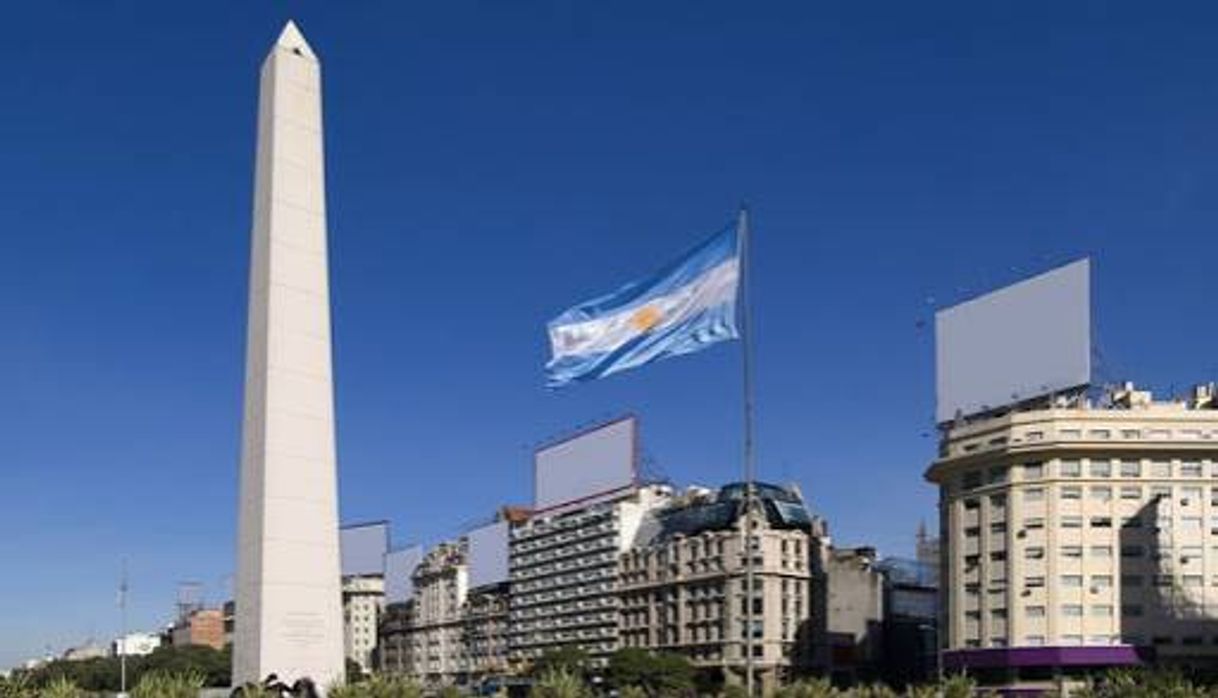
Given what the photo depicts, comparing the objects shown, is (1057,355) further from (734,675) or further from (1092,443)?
(734,675)

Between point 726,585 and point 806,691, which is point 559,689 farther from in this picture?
point 726,585

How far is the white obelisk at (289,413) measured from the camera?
119 ft

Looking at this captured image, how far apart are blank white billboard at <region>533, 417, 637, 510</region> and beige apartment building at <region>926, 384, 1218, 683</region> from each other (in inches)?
1794

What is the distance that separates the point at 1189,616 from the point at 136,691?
81.3m

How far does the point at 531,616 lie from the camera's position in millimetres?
170750

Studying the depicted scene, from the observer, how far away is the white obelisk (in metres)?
36.3

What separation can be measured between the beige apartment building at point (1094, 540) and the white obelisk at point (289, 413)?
73615 mm

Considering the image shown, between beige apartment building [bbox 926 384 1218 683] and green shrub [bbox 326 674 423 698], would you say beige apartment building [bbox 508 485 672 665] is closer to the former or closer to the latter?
beige apartment building [bbox 926 384 1218 683]

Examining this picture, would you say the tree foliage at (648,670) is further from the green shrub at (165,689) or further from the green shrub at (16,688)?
the green shrub at (165,689)

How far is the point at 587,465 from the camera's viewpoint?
15788 cm

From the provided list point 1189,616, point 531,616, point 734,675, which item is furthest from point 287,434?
point 531,616

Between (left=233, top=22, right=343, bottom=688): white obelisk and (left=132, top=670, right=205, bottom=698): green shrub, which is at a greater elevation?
(left=233, top=22, right=343, bottom=688): white obelisk

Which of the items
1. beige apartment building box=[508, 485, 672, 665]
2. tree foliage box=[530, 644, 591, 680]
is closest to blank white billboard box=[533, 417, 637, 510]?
beige apartment building box=[508, 485, 672, 665]

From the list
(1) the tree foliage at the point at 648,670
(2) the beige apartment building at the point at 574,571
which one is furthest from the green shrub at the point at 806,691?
(2) the beige apartment building at the point at 574,571
